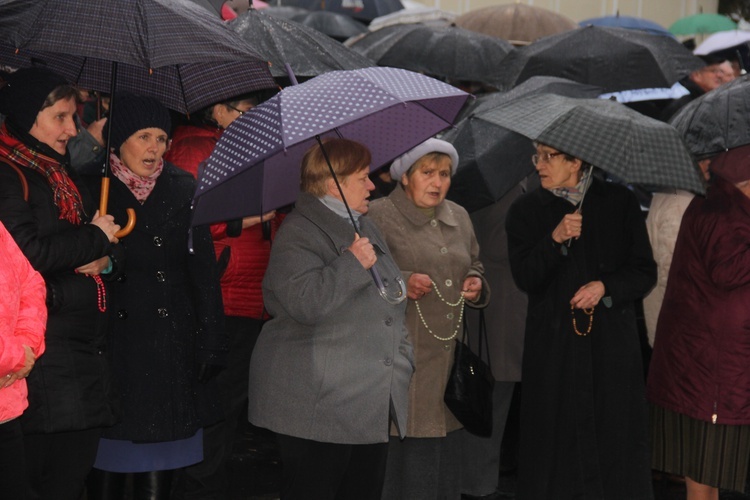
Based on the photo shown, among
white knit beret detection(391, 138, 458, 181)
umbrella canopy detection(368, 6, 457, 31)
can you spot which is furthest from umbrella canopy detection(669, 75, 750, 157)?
umbrella canopy detection(368, 6, 457, 31)

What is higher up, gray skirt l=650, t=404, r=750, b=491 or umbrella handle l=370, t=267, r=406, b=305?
umbrella handle l=370, t=267, r=406, b=305

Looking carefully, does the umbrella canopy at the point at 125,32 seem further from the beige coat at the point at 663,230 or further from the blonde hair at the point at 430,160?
the beige coat at the point at 663,230

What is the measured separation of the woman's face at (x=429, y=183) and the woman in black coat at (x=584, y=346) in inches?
19.4

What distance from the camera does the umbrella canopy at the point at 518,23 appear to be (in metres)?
11.2

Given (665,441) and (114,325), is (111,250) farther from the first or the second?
(665,441)

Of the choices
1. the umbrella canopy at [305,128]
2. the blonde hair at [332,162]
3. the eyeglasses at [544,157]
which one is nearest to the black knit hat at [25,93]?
the umbrella canopy at [305,128]

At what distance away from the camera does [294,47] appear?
623 centimetres

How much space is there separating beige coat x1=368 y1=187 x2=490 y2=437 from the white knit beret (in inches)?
A: 4.2

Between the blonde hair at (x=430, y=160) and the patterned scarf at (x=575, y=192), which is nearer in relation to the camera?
the blonde hair at (x=430, y=160)

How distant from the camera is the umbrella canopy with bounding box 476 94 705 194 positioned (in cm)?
524

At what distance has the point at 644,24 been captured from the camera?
1195 cm

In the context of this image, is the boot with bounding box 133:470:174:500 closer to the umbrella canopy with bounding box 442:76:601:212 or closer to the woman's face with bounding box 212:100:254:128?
the woman's face with bounding box 212:100:254:128

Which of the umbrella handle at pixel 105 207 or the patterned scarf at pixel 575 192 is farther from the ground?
the umbrella handle at pixel 105 207

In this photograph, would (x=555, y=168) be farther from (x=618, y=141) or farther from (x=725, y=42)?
(x=725, y=42)
